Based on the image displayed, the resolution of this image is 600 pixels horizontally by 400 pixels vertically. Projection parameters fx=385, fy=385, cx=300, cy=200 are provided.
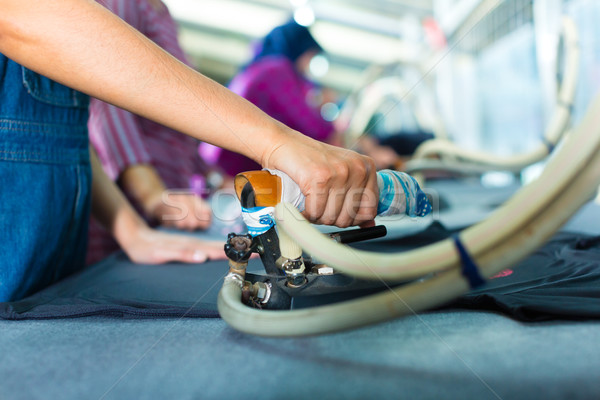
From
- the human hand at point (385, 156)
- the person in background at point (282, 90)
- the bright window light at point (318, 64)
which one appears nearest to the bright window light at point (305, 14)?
the bright window light at point (318, 64)

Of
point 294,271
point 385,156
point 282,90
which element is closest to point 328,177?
point 294,271

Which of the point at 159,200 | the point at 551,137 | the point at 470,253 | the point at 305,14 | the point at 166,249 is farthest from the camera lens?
the point at 305,14

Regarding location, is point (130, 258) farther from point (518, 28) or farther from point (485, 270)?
point (518, 28)

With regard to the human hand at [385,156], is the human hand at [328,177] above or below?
above

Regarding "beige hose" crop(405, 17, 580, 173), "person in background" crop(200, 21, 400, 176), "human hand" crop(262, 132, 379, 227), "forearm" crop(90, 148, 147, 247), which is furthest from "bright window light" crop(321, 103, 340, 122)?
"human hand" crop(262, 132, 379, 227)

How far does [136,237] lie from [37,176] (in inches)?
9.0

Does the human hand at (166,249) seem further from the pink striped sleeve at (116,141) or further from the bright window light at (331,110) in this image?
the bright window light at (331,110)

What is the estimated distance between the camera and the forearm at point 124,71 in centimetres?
34

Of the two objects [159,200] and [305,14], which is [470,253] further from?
[305,14]

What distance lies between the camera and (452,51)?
2135 millimetres

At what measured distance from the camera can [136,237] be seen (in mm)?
694

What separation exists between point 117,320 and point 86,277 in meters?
0.21

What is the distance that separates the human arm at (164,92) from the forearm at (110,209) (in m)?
0.38

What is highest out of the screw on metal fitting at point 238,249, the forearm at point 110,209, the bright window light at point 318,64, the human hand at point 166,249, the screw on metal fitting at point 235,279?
the bright window light at point 318,64
